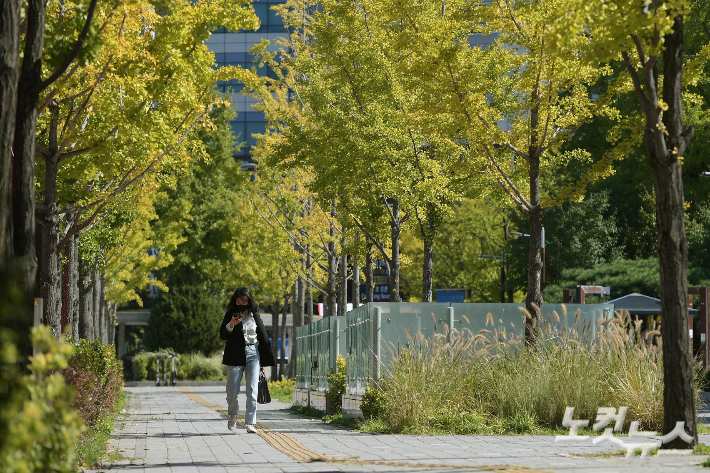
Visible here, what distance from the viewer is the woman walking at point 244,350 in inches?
490

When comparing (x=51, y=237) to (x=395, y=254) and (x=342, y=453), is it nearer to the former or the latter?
(x=342, y=453)

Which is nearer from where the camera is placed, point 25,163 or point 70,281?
point 25,163

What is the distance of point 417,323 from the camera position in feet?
44.8

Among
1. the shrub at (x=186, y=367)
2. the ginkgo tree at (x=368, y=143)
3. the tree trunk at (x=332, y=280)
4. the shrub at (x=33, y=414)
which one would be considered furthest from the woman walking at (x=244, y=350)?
the shrub at (x=186, y=367)

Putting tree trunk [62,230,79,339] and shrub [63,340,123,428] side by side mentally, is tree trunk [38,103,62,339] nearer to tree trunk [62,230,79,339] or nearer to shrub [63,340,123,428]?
shrub [63,340,123,428]

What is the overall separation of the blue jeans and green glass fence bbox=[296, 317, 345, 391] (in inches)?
156

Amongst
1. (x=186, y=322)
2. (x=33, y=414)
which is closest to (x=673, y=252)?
(x=33, y=414)

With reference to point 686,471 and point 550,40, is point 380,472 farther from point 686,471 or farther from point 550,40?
point 550,40

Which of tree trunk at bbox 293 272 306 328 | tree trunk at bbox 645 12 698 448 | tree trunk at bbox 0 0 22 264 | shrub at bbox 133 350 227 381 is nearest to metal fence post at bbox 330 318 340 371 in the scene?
→ tree trunk at bbox 645 12 698 448

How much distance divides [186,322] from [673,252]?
35748 millimetres

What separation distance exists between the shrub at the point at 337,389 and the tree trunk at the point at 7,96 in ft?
31.3

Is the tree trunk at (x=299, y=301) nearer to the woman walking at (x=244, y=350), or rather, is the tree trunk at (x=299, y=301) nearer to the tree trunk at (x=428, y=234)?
the tree trunk at (x=428, y=234)

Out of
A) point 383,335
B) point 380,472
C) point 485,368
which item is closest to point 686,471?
point 380,472

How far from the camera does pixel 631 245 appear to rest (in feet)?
137
